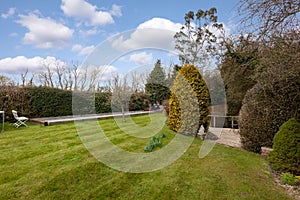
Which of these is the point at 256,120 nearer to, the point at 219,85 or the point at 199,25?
the point at 219,85

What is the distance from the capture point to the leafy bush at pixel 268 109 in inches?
173

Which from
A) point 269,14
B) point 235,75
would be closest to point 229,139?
point 235,75

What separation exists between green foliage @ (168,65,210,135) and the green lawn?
1782 millimetres

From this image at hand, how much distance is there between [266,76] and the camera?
4.61 metres

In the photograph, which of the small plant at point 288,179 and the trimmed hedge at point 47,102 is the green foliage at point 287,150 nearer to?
the small plant at point 288,179

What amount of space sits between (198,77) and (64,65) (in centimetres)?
1703

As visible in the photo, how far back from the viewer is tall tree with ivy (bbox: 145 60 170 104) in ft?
40.6

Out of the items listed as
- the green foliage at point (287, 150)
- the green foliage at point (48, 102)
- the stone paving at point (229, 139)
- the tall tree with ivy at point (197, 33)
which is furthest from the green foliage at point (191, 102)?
the tall tree with ivy at point (197, 33)

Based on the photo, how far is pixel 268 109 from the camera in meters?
4.64

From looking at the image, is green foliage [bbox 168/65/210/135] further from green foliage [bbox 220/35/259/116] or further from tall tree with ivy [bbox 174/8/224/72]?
tall tree with ivy [bbox 174/8/224/72]

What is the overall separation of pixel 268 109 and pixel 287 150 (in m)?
1.38

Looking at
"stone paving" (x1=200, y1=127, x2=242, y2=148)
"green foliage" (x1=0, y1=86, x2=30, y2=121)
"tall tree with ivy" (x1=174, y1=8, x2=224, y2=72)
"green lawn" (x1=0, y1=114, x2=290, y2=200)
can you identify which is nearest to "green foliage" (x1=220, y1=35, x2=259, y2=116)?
"stone paving" (x1=200, y1=127, x2=242, y2=148)

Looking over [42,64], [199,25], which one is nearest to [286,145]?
[199,25]

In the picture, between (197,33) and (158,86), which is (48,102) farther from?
(197,33)
